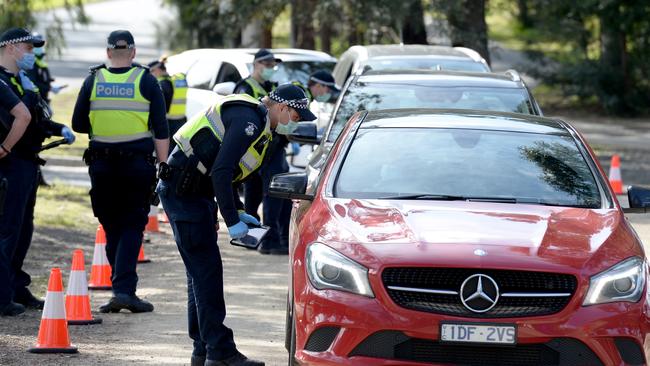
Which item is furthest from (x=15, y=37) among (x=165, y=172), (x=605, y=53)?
(x=605, y=53)

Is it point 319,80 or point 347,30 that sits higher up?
point 319,80

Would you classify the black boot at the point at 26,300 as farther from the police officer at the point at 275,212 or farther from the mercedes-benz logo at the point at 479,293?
the mercedes-benz logo at the point at 479,293

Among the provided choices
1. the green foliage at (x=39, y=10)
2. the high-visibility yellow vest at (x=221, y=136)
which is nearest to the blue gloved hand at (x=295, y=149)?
the green foliage at (x=39, y=10)

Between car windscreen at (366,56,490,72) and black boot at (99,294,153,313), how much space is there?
5810 mm

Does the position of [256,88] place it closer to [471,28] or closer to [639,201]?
[639,201]

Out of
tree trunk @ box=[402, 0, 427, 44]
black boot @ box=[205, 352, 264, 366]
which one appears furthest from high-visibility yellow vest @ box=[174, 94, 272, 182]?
tree trunk @ box=[402, 0, 427, 44]

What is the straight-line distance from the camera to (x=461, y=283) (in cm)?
596

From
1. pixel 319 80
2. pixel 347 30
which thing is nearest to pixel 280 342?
pixel 319 80

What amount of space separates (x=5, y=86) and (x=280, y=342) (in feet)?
8.03

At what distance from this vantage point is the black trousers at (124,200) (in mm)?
9109

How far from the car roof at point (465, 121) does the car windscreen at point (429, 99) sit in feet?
9.42

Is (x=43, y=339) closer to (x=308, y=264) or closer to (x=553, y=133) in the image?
(x=308, y=264)

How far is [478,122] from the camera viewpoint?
25.6 ft

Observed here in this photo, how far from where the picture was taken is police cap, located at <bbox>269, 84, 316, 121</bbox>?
690cm
